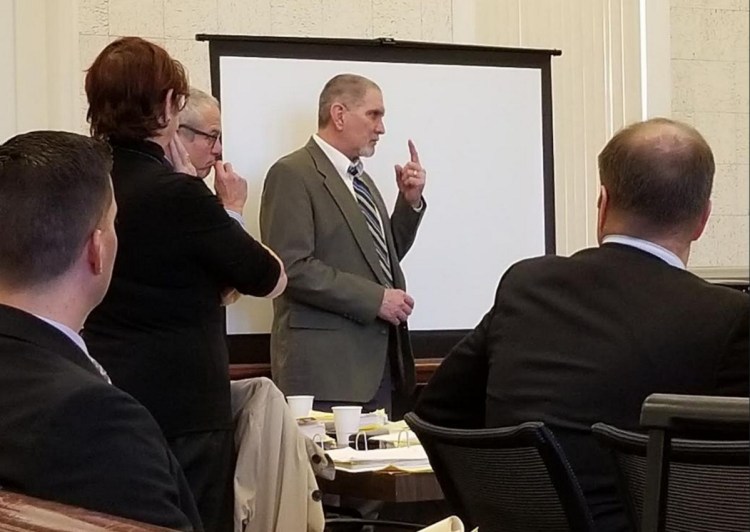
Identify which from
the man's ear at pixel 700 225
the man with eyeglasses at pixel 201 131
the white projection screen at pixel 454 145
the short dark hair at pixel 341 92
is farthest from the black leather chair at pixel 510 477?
the white projection screen at pixel 454 145

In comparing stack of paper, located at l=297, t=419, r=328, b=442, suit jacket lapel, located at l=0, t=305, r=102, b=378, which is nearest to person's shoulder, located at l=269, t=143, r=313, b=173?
stack of paper, located at l=297, t=419, r=328, b=442

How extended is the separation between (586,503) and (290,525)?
2.71ft

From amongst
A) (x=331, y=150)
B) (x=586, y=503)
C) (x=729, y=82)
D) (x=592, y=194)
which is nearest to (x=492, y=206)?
(x=592, y=194)

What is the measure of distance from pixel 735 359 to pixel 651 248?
0.23m

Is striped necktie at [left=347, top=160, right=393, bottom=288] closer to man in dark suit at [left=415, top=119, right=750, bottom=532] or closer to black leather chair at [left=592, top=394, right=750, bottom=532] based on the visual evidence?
man in dark suit at [left=415, top=119, right=750, bottom=532]

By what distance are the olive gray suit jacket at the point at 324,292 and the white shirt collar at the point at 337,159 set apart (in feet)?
0.08

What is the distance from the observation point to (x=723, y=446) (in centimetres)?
120

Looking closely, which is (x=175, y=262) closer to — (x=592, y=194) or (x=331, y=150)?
(x=331, y=150)

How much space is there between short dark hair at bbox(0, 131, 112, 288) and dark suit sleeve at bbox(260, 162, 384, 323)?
2.16 metres

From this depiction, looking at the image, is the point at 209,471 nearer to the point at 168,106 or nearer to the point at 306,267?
the point at 168,106

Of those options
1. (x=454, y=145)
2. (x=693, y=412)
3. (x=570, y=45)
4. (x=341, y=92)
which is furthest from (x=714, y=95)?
(x=693, y=412)

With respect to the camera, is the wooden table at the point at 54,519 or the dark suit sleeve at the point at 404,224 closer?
the wooden table at the point at 54,519

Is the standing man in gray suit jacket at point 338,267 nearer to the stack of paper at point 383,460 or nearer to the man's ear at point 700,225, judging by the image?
the stack of paper at point 383,460

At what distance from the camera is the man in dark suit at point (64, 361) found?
127cm
